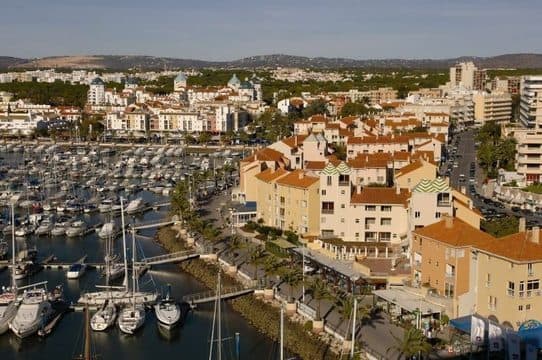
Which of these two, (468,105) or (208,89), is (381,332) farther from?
(208,89)

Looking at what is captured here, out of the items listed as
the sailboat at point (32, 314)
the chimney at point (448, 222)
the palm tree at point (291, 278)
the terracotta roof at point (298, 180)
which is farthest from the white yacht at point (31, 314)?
the chimney at point (448, 222)

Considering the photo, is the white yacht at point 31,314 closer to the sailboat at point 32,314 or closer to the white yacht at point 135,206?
the sailboat at point 32,314

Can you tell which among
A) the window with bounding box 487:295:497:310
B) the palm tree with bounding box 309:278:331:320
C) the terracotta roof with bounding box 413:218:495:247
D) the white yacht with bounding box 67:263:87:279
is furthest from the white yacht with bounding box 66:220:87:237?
the window with bounding box 487:295:497:310

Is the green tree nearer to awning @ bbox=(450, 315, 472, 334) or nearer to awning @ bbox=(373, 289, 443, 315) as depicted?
awning @ bbox=(373, 289, 443, 315)

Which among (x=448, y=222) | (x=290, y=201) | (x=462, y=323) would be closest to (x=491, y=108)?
(x=290, y=201)

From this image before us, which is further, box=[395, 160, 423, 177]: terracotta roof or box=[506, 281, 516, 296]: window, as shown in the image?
box=[395, 160, 423, 177]: terracotta roof

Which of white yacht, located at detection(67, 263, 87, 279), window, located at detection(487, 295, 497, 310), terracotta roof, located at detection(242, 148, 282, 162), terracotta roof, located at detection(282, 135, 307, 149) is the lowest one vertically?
white yacht, located at detection(67, 263, 87, 279)

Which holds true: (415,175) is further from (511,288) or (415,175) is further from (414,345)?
(414,345)
